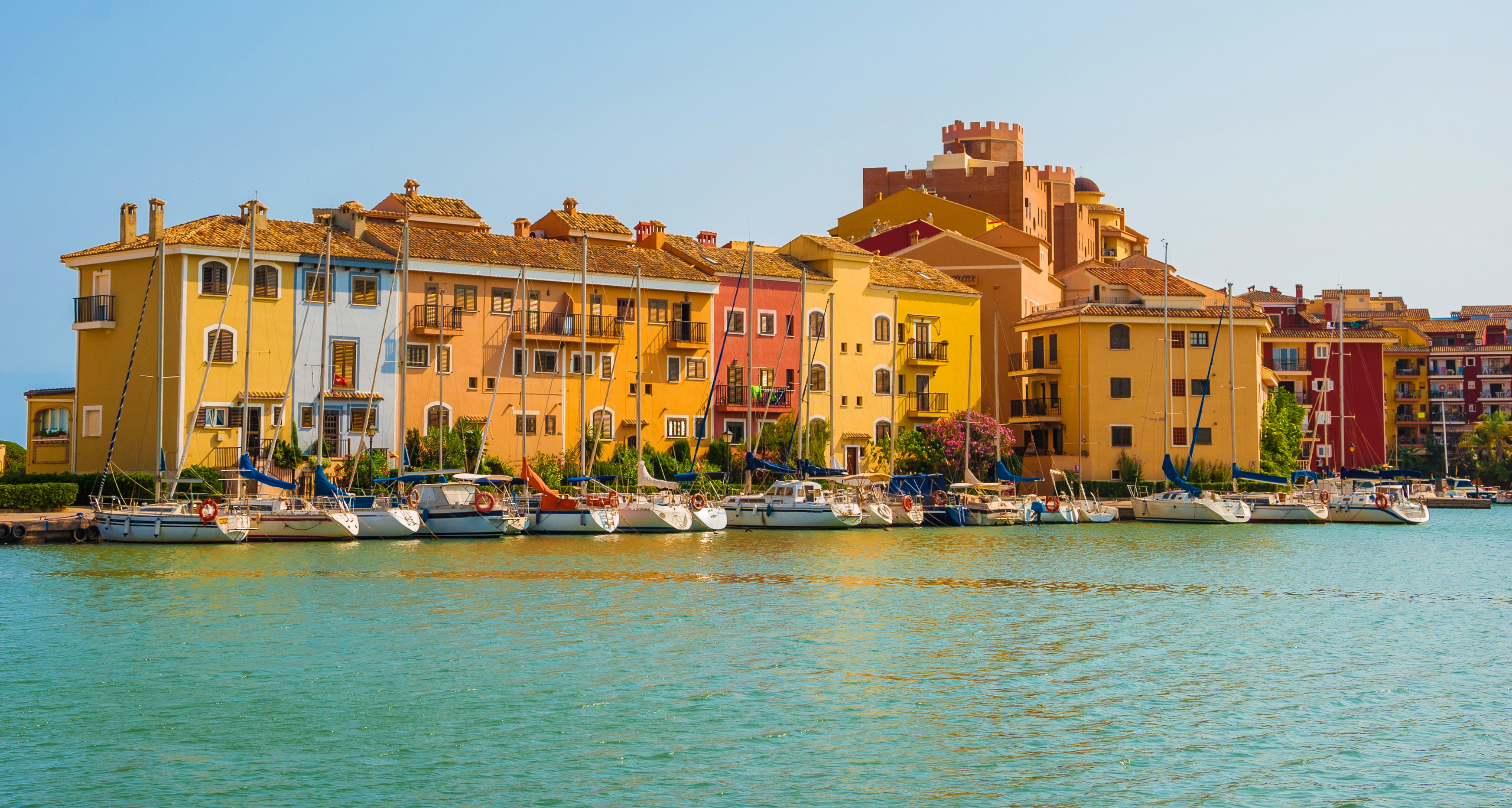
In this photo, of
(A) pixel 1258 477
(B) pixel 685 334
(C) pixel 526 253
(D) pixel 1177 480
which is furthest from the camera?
(B) pixel 685 334

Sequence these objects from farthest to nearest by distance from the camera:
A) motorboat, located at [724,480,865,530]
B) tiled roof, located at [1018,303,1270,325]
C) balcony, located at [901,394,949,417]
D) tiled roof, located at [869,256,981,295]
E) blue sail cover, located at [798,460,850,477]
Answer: tiled roof, located at [1018,303,1270,325], tiled roof, located at [869,256,981,295], balcony, located at [901,394,949,417], blue sail cover, located at [798,460,850,477], motorboat, located at [724,480,865,530]

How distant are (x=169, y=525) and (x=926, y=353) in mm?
44043

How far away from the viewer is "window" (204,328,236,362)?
59.9m

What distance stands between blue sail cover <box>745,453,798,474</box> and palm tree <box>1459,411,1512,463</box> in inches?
3084

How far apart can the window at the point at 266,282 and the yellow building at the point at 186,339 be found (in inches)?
1.6

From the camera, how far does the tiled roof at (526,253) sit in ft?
218

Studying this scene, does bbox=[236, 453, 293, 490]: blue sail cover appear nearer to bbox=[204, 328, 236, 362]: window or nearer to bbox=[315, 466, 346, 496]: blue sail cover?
bbox=[315, 466, 346, 496]: blue sail cover

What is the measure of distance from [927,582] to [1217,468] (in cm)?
4448

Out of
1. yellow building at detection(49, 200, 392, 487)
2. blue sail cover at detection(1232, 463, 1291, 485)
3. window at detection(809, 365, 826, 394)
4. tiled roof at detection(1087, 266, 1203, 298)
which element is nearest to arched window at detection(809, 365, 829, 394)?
window at detection(809, 365, 826, 394)

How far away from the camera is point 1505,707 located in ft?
74.5

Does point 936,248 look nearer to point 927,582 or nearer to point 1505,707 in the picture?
point 927,582

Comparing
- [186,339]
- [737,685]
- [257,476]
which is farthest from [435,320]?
[737,685]

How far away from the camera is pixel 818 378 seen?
252 ft

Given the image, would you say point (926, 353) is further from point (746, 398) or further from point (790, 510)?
point (790, 510)
